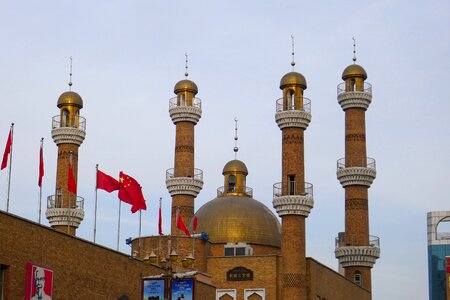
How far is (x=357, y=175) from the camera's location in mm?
70750

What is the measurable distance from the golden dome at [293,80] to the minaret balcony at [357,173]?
8511mm

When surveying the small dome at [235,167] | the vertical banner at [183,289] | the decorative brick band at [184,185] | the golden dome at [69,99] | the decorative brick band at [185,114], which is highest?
the golden dome at [69,99]

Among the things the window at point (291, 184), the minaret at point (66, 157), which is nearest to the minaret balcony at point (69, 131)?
the minaret at point (66, 157)

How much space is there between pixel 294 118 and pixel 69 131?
1815 centimetres

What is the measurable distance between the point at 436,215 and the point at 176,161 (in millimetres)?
78557

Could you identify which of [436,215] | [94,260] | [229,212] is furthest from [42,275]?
[436,215]

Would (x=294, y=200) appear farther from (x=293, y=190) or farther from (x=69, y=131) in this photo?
(x=69, y=131)

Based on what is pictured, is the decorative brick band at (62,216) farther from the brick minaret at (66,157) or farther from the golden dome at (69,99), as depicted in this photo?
the golden dome at (69,99)

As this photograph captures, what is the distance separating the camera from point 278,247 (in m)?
71.9

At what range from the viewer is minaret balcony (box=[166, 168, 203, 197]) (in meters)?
71.8

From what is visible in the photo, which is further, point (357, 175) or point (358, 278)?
point (358, 278)

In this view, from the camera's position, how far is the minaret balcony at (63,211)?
6825 centimetres

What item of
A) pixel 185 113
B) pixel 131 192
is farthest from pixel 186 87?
pixel 131 192

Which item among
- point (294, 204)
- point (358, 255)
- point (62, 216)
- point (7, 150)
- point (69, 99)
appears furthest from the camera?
point (69, 99)
